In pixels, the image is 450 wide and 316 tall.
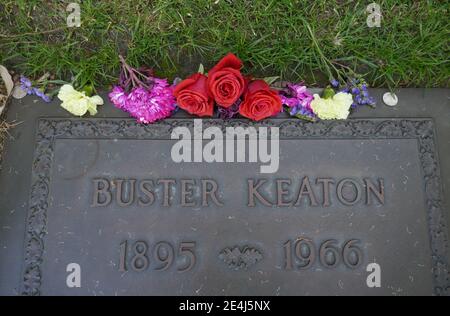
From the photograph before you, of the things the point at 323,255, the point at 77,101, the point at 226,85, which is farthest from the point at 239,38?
the point at 323,255

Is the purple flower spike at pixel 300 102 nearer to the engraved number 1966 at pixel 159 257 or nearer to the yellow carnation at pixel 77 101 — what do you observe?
the engraved number 1966 at pixel 159 257

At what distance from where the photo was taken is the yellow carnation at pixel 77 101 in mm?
2176

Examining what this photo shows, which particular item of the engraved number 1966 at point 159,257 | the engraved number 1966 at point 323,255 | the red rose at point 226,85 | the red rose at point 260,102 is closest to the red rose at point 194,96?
the red rose at point 226,85

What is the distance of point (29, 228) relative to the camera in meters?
2.11

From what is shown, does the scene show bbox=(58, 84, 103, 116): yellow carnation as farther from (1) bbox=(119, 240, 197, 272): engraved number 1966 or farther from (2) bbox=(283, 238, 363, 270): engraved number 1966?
(2) bbox=(283, 238, 363, 270): engraved number 1966

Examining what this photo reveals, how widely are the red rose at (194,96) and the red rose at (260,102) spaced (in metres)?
0.17

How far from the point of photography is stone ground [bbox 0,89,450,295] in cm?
210

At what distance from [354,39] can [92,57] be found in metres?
1.39

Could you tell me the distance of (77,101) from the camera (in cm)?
218

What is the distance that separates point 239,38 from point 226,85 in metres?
0.45

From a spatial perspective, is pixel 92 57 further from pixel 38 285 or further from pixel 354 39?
pixel 354 39

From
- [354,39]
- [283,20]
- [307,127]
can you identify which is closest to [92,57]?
[283,20]

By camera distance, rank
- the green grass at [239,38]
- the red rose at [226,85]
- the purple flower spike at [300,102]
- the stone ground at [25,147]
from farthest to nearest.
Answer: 1. the green grass at [239,38]
2. the purple flower spike at [300,102]
3. the stone ground at [25,147]
4. the red rose at [226,85]

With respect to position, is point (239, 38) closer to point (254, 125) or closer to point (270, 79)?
point (270, 79)
